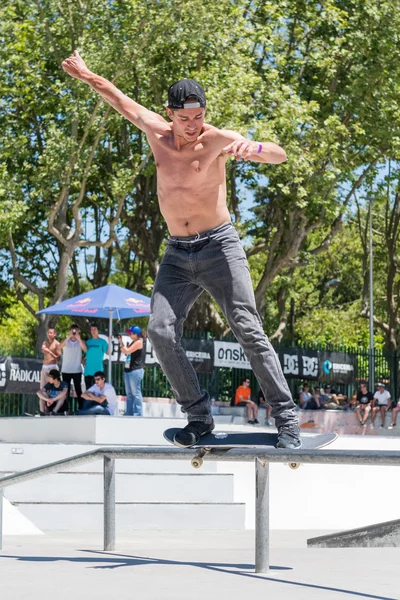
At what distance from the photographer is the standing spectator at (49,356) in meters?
18.9

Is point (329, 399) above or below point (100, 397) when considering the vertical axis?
above

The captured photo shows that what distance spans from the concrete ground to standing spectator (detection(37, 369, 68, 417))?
37.2 ft

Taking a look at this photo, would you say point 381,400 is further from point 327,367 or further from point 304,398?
point 304,398

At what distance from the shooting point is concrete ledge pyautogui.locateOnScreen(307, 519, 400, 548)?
6.96 m

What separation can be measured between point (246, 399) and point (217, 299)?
17193 millimetres

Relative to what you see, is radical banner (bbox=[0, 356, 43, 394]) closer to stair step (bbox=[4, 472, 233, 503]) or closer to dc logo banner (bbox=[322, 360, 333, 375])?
stair step (bbox=[4, 472, 233, 503])

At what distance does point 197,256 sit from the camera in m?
6.01

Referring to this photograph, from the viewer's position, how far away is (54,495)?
43.4 feet

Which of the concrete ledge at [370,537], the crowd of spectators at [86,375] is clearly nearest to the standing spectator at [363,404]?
the crowd of spectators at [86,375]

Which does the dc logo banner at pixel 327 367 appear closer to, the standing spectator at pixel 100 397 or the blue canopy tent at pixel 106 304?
the blue canopy tent at pixel 106 304

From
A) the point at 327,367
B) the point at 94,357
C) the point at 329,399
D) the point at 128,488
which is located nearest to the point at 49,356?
the point at 94,357

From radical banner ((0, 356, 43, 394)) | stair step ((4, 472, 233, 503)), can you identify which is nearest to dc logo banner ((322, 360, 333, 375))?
radical banner ((0, 356, 43, 394))

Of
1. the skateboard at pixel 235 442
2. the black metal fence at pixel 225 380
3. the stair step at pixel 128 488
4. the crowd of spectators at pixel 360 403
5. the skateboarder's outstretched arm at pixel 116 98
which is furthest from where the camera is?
the crowd of spectators at pixel 360 403

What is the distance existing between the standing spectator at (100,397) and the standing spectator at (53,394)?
1.09 metres
